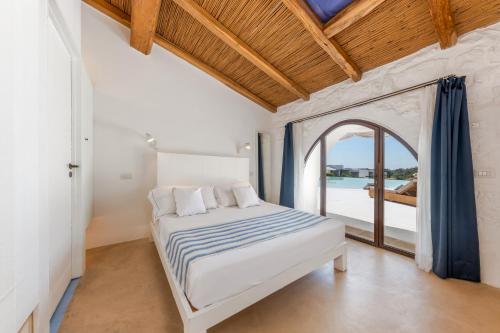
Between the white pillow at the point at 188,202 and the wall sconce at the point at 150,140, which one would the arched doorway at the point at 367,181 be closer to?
the white pillow at the point at 188,202

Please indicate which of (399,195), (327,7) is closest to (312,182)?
(399,195)

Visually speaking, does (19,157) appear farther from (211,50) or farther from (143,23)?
(211,50)

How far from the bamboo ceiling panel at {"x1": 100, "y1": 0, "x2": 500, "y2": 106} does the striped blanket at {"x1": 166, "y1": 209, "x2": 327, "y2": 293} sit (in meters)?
2.31

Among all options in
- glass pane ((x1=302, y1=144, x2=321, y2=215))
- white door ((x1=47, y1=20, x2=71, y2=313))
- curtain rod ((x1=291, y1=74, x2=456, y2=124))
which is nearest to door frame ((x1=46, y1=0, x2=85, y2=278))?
white door ((x1=47, y1=20, x2=71, y2=313))

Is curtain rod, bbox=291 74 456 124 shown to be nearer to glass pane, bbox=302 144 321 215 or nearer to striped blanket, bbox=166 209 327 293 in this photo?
glass pane, bbox=302 144 321 215

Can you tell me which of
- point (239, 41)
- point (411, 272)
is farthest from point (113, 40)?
point (411, 272)

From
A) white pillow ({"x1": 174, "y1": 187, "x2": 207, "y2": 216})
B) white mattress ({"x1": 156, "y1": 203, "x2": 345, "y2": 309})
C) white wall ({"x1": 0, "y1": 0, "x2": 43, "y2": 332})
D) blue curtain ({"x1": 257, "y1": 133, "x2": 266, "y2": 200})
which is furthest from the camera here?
blue curtain ({"x1": 257, "y1": 133, "x2": 266, "y2": 200})

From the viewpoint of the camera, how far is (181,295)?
137cm

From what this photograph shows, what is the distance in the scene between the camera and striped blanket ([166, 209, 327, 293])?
4.86 ft

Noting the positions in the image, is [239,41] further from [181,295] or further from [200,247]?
[181,295]

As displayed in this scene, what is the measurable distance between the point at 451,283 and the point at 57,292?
12.3 ft

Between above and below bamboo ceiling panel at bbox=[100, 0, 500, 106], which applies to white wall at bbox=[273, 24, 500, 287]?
below

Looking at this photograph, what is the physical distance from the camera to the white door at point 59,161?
56.9 inches

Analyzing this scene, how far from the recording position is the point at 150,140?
10.1 feet
